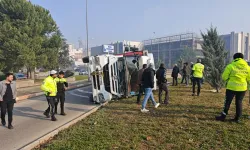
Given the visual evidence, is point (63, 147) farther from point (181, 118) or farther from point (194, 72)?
point (194, 72)

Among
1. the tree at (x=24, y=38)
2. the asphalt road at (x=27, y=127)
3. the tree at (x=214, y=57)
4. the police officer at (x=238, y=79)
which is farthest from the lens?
the tree at (x=24, y=38)

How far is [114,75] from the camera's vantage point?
987cm

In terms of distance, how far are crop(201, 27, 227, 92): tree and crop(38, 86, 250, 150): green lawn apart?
483 centimetres

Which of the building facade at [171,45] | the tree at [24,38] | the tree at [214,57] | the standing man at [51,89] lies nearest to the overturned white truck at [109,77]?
the standing man at [51,89]

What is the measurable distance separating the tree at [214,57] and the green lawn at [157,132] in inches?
190

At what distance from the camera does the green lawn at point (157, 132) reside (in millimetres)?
4609

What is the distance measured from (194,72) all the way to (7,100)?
795cm

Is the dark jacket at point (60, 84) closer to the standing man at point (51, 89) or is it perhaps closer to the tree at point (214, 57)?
the standing man at point (51, 89)

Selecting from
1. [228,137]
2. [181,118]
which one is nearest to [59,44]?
[181,118]

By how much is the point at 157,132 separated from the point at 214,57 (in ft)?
28.2

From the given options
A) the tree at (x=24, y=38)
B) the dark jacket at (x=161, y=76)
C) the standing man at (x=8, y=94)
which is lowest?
the standing man at (x=8, y=94)

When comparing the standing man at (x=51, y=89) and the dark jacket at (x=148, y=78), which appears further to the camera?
the dark jacket at (x=148, y=78)

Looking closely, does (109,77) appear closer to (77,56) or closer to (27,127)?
(27,127)

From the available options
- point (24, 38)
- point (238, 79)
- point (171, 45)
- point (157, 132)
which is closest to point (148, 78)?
point (157, 132)
